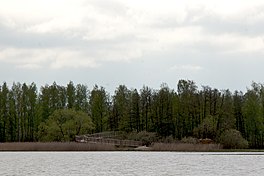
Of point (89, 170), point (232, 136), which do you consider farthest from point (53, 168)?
point (232, 136)

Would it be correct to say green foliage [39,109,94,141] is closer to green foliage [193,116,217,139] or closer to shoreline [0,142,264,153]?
shoreline [0,142,264,153]

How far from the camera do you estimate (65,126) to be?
79.9 meters

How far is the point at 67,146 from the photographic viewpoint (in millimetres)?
65125

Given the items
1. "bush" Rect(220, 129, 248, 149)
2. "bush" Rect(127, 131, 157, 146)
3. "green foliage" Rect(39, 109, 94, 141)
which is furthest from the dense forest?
"bush" Rect(220, 129, 248, 149)

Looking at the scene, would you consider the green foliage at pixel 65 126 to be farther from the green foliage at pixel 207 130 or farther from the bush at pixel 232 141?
the bush at pixel 232 141

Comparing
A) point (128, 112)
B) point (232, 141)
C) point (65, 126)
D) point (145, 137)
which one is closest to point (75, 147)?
point (145, 137)

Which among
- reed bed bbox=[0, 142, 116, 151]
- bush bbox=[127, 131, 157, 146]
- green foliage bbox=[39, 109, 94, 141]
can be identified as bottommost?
reed bed bbox=[0, 142, 116, 151]

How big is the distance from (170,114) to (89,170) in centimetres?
5142

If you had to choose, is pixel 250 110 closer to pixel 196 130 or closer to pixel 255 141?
pixel 255 141

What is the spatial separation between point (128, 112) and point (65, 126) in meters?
11.4

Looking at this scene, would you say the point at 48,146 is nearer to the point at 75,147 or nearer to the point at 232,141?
the point at 75,147

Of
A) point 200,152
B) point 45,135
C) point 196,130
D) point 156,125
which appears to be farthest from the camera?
point 156,125

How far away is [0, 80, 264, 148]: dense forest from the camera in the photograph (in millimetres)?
82062

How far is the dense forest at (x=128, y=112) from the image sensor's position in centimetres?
8206
